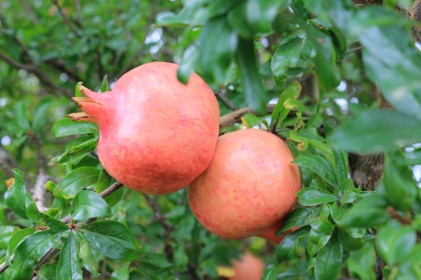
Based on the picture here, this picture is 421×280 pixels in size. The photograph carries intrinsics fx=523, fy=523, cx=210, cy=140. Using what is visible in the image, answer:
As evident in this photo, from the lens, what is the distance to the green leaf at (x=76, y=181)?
4.10ft

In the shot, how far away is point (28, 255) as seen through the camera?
3.74ft

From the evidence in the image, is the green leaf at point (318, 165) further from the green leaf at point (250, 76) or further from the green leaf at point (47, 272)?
the green leaf at point (47, 272)

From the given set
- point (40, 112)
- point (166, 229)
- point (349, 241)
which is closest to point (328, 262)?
point (349, 241)

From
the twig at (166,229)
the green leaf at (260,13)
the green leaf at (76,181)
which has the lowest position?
the twig at (166,229)

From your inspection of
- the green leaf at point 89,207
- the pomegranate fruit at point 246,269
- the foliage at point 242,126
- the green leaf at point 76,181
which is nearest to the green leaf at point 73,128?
the foliage at point 242,126

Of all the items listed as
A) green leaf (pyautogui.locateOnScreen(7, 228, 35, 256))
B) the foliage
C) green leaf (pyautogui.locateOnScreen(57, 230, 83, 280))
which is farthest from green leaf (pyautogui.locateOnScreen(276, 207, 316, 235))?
green leaf (pyautogui.locateOnScreen(7, 228, 35, 256))

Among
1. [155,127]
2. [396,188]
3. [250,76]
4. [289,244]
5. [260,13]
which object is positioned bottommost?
[289,244]

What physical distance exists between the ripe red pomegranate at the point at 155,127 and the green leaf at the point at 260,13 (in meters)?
0.43

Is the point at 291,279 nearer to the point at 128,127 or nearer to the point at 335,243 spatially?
the point at 335,243

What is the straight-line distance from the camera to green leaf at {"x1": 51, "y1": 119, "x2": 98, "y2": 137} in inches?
53.8

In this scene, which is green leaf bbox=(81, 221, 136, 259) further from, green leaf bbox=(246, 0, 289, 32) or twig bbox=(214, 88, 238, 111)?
green leaf bbox=(246, 0, 289, 32)

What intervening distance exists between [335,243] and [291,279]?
47 centimetres

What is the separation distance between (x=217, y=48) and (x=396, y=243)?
13.7 inches

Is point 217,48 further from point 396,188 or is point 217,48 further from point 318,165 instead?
point 318,165
